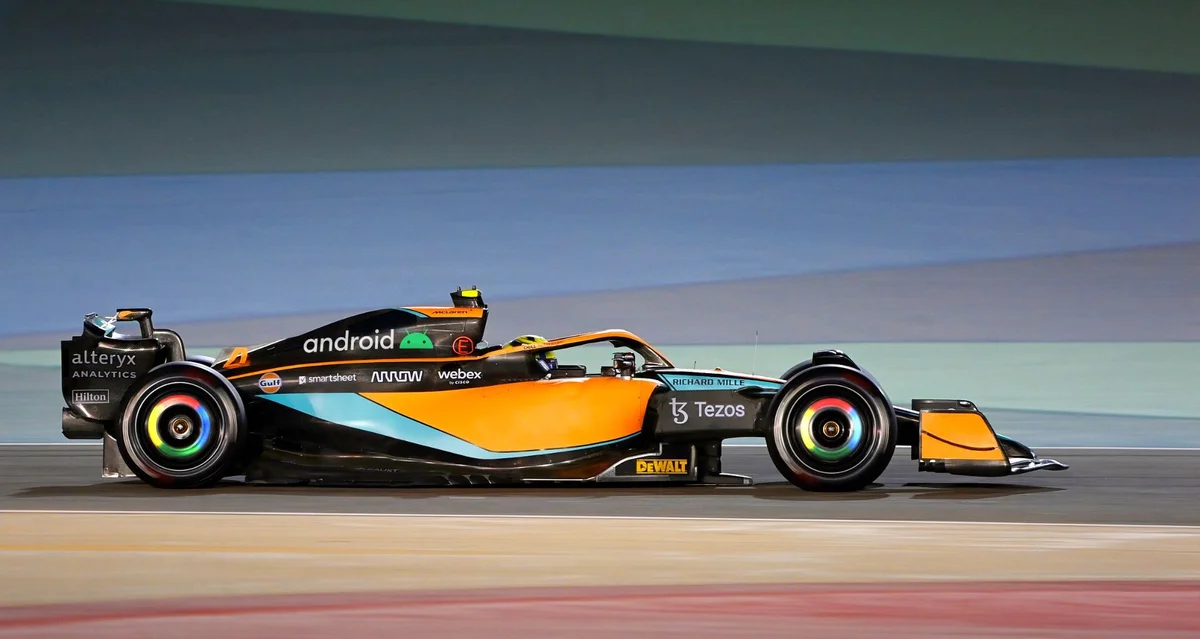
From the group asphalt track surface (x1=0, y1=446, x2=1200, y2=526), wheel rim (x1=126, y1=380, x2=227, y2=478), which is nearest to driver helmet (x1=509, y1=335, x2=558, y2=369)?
asphalt track surface (x1=0, y1=446, x2=1200, y2=526)

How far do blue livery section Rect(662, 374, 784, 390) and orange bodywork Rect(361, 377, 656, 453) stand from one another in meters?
0.15

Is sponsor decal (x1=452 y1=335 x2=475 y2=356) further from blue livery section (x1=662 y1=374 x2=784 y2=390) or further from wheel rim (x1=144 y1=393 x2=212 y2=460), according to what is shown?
wheel rim (x1=144 y1=393 x2=212 y2=460)

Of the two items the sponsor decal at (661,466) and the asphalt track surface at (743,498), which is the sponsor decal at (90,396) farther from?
the sponsor decal at (661,466)

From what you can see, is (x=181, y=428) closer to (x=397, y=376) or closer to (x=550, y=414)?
(x=397, y=376)

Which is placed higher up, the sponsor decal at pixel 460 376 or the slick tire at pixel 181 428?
the sponsor decal at pixel 460 376

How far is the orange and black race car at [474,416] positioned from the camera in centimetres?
972

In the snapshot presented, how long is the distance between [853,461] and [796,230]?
12.7m

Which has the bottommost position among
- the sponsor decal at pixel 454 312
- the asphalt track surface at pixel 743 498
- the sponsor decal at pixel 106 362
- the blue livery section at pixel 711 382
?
the asphalt track surface at pixel 743 498

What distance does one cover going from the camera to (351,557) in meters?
7.24

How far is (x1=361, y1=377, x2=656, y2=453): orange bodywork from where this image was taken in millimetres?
9875

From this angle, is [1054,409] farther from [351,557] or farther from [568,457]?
[351,557]

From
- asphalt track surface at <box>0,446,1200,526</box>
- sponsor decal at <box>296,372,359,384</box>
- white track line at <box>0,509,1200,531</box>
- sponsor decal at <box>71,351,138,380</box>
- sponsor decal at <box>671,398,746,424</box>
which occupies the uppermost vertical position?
sponsor decal at <box>71,351,138,380</box>

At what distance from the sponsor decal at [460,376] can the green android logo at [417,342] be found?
253 millimetres

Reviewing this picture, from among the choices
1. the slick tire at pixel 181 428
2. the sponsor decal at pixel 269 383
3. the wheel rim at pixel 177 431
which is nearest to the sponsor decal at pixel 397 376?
the sponsor decal at pixel 269 383
